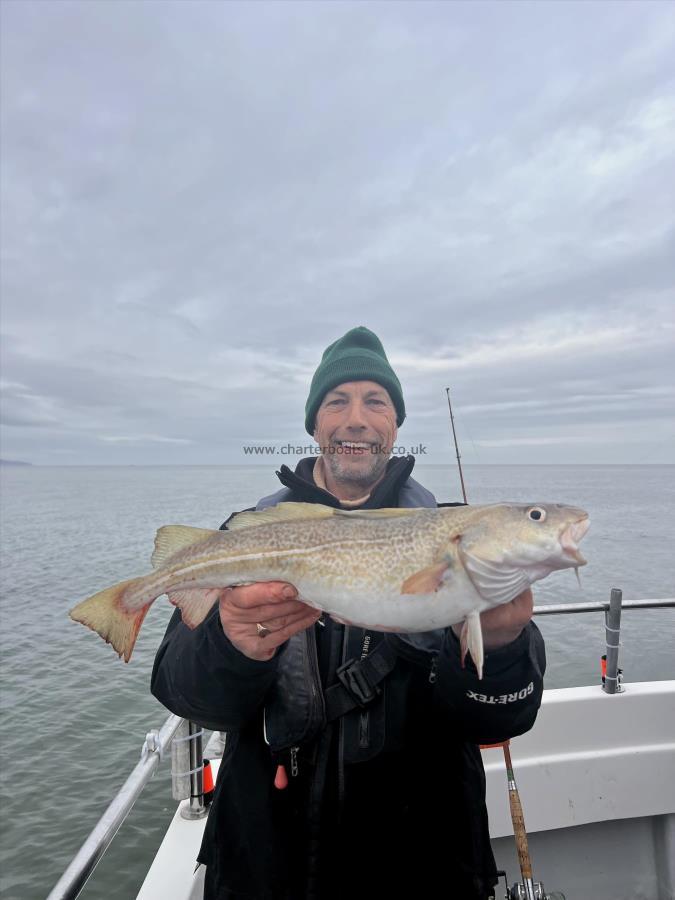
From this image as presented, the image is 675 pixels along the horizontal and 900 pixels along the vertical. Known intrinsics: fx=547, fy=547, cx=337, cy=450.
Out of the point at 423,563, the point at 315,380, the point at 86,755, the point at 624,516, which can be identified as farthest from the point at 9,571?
the point at 624,516

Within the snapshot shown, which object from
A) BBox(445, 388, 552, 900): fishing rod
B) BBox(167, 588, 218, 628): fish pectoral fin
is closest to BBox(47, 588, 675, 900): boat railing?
BBox(167, 588, 218, 628): fish pectoral fin

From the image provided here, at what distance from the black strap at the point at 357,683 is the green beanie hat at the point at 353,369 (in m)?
2.31

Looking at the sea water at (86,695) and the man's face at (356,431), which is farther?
the sea water at (86,695)

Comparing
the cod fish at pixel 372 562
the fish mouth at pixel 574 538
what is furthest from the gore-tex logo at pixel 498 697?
the fish mouth at pixel 574 538

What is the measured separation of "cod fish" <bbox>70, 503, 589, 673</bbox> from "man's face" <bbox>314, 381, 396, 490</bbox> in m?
1.12

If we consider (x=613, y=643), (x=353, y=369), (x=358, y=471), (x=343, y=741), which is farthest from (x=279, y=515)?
(x=613, y=643)

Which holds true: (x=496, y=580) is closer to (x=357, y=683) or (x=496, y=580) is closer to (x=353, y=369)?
(x=357, y=683)

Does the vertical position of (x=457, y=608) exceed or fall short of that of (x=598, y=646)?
it exceeds it

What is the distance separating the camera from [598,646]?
16.5 metres

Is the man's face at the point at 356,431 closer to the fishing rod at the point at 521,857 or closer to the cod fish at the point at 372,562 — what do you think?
the cod fish at the point at 372,562

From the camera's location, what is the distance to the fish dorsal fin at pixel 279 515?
3205 mm

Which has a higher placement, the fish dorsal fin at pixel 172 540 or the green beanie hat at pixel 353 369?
the green beanie hat at pixel 353 369

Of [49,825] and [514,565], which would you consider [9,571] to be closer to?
[49,825]

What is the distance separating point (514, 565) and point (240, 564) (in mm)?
1440
